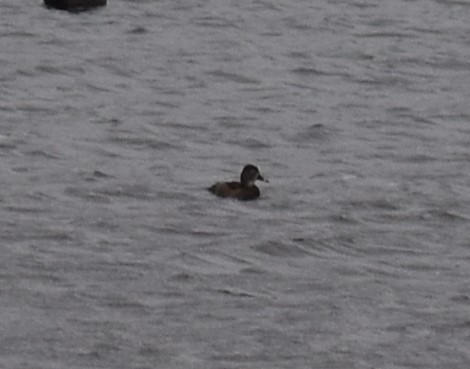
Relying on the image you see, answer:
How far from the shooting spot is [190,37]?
24672 mm

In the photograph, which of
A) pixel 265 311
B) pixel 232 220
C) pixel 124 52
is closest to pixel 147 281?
pixel 265 311

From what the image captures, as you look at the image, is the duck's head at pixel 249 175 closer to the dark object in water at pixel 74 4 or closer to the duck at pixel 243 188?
the duck at pixel 243 188

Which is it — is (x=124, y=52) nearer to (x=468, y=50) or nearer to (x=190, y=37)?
(x=190, y=37)

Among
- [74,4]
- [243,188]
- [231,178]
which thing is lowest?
[74,4]

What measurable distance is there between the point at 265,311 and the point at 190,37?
10428 millimetres

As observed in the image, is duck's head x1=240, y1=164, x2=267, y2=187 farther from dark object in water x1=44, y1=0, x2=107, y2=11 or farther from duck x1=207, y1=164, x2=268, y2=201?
dark object in water x1=44, y1=0, x2=107, y2=11

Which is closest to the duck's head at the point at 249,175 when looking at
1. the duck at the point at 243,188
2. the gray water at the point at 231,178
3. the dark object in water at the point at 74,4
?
the duck at the point at 243,188

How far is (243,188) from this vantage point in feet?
57.0

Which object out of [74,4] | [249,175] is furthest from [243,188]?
[74,4]

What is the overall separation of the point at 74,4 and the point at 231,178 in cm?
775

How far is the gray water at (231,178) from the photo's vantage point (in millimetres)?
14055

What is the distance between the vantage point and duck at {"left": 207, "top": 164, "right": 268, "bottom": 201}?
1739 cm

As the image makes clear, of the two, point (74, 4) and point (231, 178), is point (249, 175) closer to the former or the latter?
point (231, 178)

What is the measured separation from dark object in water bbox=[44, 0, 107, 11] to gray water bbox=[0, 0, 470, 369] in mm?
109
